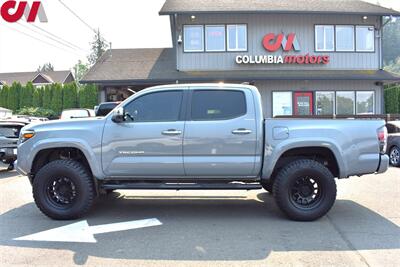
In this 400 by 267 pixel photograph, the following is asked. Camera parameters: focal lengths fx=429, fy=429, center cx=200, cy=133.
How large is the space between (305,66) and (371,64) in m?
3.56

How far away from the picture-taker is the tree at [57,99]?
100ft

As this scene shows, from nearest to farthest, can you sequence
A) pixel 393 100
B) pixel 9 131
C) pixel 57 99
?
pixel 9 131
pixel 393 100
pixel 57 99

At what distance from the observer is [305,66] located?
22.2m

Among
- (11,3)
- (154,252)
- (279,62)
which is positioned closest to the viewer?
(154,252)

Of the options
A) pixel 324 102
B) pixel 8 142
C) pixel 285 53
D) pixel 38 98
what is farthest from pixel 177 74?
pixel 38 98

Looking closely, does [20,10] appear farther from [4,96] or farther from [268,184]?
[268,184]

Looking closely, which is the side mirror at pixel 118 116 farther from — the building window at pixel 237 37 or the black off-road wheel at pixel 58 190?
the building window at pixel 237 37

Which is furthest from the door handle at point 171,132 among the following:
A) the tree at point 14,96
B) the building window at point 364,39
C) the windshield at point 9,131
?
the tree at point 14,96

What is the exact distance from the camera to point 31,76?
6431 cm

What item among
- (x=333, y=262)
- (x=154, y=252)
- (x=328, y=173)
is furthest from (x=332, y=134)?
(x=154, y=252)

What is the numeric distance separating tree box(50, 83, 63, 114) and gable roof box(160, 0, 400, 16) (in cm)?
1179

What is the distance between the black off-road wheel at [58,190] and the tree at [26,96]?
27644mm

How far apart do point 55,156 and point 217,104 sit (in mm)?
2761

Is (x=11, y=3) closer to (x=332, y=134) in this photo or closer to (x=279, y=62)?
(x=279, y=62)
